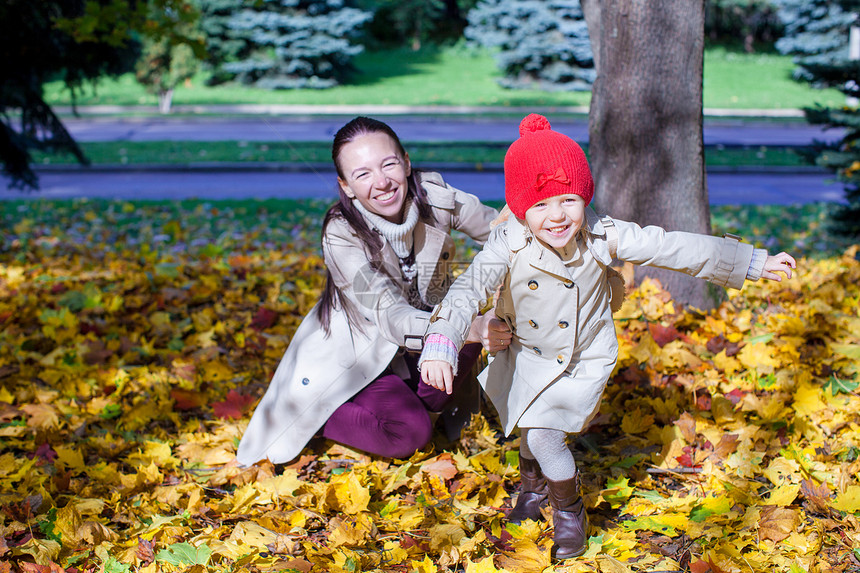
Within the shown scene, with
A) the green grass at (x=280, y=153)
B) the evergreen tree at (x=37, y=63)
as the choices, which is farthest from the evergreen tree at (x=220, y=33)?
the evergreen tree at (x=37, y=63)

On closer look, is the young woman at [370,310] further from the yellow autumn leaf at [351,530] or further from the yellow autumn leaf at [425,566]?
the yellow autumn leaf at [425,566]

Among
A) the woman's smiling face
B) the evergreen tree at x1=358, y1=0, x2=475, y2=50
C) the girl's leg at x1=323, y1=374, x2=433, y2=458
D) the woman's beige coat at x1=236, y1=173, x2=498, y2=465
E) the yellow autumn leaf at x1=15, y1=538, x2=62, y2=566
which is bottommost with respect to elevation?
the yellow autumn leaf at x1=15, y1=538, x2=62, y2=566

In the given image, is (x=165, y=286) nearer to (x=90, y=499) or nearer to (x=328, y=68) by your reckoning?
(x=90, y=499)

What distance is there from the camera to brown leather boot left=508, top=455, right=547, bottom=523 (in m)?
2.24

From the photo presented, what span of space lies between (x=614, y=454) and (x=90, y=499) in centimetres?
182

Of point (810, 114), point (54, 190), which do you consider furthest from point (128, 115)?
point (810, 114)

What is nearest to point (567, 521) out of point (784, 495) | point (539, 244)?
point (784, 495)

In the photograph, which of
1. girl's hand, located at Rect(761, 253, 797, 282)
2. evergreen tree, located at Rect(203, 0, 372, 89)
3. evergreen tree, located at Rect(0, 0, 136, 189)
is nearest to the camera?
girl's hand, located at Rect(761, 253, 797, 282)

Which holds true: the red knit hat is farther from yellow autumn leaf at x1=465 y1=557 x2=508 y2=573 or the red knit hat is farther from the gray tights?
yellow autumn leaf at x1=465 y1=557 x2=508 y2=573

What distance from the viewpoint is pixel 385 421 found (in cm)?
251

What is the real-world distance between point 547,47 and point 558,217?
2271cm

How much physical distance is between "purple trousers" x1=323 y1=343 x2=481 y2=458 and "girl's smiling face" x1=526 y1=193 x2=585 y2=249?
0.87 meters

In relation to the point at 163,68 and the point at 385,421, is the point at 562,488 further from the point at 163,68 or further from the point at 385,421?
the point at 163,68

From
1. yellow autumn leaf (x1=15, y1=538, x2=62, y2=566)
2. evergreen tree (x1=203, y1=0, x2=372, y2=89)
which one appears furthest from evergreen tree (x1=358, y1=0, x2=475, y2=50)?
yellow autumn leaf (x1=15, y1=538, x2=62, y2=566)
